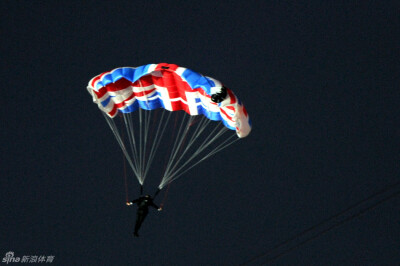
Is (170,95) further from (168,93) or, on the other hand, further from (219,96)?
(219,96)

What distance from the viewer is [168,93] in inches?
520

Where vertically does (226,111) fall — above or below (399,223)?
above

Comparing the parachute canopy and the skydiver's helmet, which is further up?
the parachute canopy

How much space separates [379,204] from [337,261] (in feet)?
11.3

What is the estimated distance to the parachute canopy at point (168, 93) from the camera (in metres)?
11.7

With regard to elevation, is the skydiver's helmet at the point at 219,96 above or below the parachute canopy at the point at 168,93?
below

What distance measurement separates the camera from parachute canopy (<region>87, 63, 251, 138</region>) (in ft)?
38.4

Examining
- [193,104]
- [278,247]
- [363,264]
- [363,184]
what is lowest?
[363,264]

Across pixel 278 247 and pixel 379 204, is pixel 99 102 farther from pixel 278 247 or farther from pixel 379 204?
pixel 379 204

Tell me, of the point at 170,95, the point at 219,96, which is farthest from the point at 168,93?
the point at 219,96

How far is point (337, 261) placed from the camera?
65.4 ft

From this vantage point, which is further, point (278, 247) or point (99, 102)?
point (278, 247)

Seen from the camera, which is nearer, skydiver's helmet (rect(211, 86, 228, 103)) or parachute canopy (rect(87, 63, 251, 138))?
skydiver's helmet (rect(211, 86, 228, 103))

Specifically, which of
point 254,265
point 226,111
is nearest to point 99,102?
point 226,111
